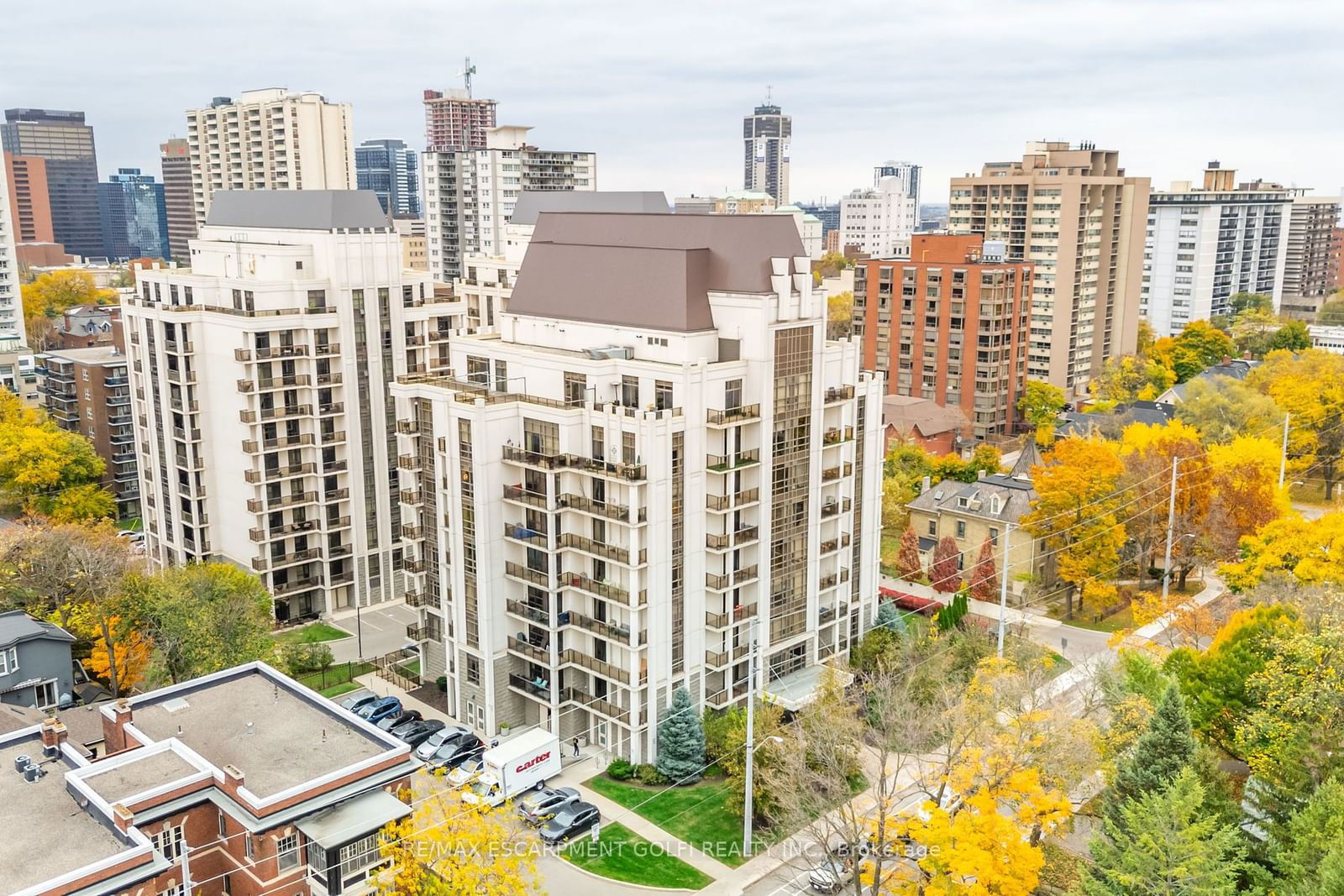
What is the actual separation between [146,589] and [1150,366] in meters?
109

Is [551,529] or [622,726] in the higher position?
[551,529]

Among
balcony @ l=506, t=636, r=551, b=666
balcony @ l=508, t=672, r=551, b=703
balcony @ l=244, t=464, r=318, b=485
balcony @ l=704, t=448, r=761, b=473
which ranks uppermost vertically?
balcony @ l=704, t=448, r=761, b=473

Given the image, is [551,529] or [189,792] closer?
[189,792]

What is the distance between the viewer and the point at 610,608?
50.0 meters

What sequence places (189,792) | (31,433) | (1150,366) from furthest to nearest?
(1150,366) → (31,433) → (189,792)

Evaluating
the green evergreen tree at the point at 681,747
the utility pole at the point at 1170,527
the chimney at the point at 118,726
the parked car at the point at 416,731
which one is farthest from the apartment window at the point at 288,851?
the utility pole at the point at 1170,527

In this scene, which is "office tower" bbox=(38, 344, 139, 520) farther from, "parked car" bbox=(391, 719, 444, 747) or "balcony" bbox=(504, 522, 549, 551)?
"balcony" bbox=(504, 522, 549, 551)

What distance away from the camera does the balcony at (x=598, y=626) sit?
49031 mm

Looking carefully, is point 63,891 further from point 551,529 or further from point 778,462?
point 778,462

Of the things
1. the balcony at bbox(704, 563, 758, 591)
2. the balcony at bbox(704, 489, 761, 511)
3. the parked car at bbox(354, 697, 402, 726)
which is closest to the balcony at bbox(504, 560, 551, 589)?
the balcony at bbox(704, 563, 758, 591)

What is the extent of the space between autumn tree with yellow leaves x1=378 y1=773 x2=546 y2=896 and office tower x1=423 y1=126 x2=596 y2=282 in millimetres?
115839

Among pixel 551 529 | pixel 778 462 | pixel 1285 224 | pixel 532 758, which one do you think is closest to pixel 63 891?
pixel 532 758

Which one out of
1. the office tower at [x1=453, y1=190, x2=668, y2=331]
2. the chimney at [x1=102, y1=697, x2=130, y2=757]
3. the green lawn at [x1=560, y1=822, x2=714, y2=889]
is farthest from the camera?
the office tower at [x1=453, y1=190, x2=668, y2=331]

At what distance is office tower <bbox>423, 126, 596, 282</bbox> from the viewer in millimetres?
148625
